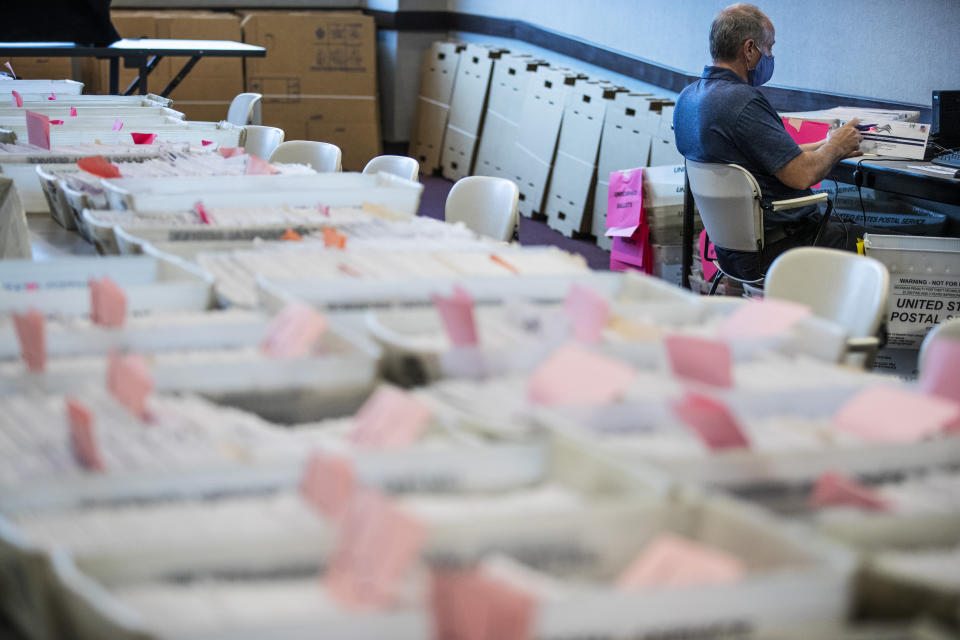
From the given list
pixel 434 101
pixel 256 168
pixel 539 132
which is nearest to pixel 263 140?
pixel 256 168

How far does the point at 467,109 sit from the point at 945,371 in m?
6.26

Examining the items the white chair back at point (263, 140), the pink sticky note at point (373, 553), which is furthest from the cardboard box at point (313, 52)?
the pink sticky note at point (373, 553)

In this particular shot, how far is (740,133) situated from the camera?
3.45 meters

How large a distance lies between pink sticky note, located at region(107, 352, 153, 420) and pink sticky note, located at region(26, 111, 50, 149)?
2157mm

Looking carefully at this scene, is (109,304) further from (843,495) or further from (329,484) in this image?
(843,495)

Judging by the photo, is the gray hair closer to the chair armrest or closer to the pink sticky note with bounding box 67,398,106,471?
the chair armrest

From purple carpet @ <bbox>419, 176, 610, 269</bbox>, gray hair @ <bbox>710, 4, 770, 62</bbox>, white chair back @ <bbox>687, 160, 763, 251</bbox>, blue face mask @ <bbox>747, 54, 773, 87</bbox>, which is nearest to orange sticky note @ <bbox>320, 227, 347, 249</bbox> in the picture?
white chair back @ <bbox>687, 160, 763, 251</bbox>

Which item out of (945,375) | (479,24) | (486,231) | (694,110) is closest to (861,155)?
(694,110)

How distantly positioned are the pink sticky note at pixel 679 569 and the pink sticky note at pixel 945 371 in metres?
0.50

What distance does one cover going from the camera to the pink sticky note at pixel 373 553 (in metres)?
0.81

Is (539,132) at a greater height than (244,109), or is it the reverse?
(244,109)

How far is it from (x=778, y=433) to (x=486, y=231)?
223 centimetres

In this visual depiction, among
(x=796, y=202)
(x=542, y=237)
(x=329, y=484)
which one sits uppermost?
(x=329, y=484)

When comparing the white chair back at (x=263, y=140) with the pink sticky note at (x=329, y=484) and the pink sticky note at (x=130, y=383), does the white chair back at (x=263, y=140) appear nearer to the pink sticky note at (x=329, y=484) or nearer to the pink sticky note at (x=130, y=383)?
the pink sticky note at (x=130, y=383)
